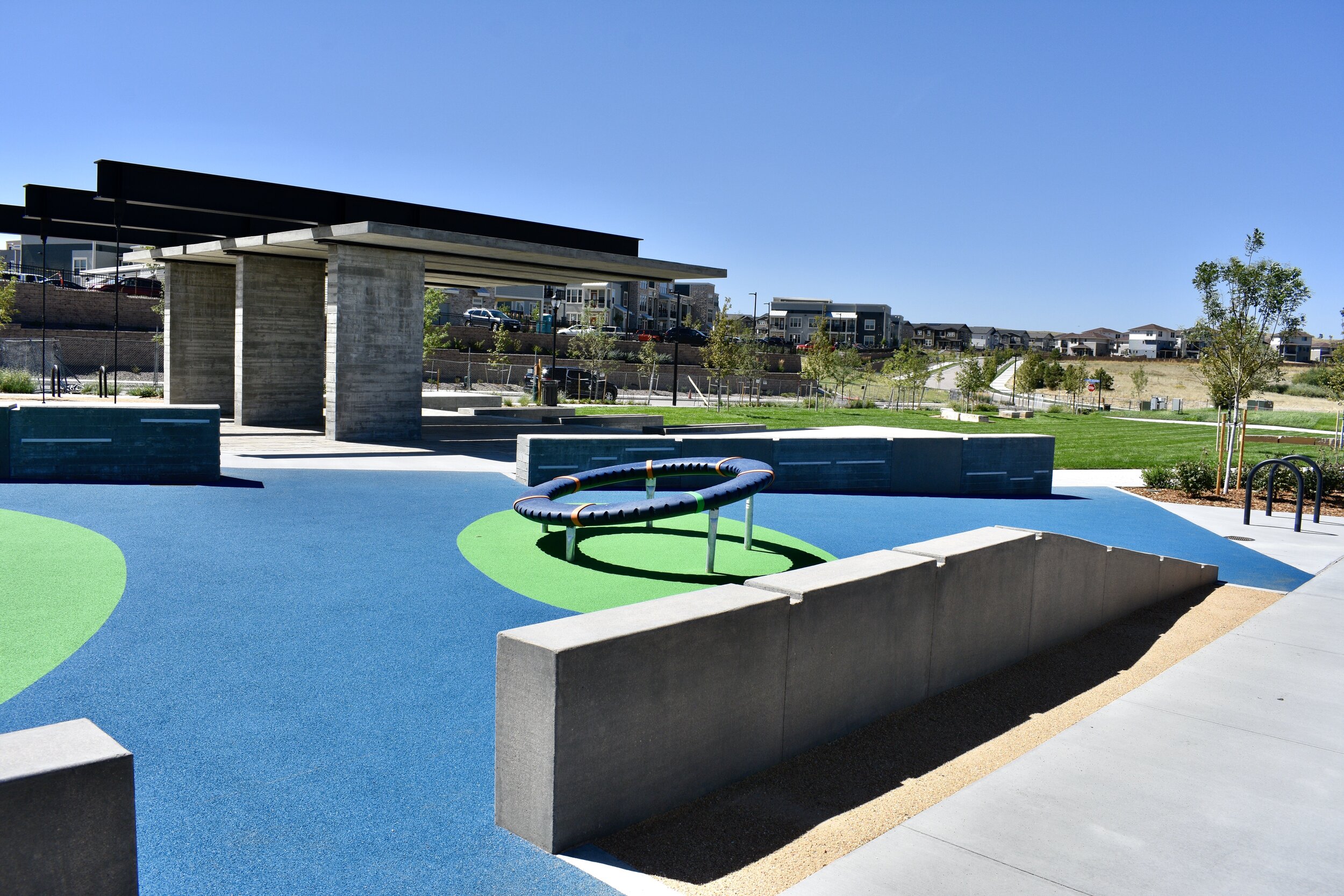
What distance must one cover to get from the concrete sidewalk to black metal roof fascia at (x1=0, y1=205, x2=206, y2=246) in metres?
23.4

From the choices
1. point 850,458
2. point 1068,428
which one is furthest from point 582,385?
point 850,458

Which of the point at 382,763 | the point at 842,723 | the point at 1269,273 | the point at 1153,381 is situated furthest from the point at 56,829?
the point at 1153,381

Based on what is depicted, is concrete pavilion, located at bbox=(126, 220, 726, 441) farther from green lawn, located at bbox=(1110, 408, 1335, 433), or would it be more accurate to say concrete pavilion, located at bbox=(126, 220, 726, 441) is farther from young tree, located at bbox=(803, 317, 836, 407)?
green lawn, located at bbox=(1110, 408, 1335, 433)

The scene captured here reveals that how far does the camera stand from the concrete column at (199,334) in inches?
1008

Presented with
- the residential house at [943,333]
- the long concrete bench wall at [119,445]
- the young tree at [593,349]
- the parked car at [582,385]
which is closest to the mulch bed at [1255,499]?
the long concrete bench wall at [119,445]

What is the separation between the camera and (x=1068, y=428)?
128 ft

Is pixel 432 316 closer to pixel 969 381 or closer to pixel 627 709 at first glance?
pixel 969 381

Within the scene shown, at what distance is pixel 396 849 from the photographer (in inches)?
169

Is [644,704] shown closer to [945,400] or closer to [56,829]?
[56,829]

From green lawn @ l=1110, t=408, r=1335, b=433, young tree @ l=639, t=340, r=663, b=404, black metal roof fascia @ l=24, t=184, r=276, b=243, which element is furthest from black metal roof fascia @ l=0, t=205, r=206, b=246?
green lawn @ l=1110, t=408, r=1335, b=433

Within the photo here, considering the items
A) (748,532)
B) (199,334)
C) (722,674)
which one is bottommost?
(748,532)

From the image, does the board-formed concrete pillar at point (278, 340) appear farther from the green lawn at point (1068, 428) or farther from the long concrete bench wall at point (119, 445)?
the green lawn at point (1068, 428)

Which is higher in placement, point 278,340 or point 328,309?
point 328,309

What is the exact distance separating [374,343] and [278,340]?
4.48 meters
